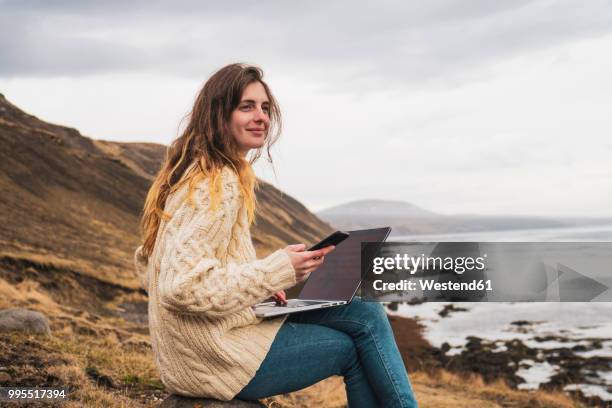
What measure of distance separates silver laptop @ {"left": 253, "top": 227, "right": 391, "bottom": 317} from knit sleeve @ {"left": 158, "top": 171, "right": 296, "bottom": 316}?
0.40 m

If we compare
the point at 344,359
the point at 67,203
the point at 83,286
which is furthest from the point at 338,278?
the point at 67,203

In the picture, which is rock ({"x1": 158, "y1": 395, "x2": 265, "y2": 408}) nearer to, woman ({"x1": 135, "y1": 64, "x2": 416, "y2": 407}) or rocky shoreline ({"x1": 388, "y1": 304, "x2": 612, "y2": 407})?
woman ({"x1": 135, "y1": 64, "x2": 416, "y2": 407})

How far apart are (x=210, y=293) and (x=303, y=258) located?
44cm

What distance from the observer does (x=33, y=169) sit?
41.1m

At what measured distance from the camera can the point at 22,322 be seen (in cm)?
823

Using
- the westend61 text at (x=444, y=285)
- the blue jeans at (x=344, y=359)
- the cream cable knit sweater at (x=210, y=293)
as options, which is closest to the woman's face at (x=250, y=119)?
the cream cable knit sweater at (x=210, y=293)

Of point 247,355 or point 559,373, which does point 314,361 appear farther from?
point 559,373

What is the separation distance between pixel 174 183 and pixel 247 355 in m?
0.87

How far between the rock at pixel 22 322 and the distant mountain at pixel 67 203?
42.3 ft

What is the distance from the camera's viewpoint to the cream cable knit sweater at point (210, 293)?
2623 millimetres

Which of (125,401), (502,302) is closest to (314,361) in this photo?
(125,401)

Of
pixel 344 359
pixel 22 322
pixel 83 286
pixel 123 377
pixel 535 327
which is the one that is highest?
pixel 344 359

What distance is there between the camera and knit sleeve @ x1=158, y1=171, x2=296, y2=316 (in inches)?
102

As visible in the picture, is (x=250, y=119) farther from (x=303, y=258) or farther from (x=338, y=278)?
(x=338, y=278)
